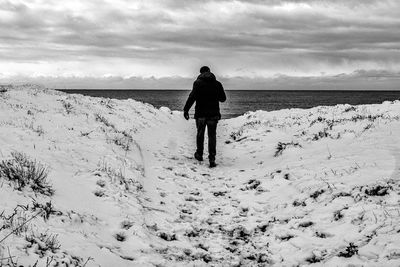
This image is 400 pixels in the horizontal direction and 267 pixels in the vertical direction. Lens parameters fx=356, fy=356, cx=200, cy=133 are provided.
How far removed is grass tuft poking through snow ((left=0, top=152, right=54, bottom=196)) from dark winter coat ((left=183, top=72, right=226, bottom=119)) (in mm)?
6108

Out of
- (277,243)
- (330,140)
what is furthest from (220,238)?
(330,140)

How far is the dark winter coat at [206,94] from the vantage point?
11.7m

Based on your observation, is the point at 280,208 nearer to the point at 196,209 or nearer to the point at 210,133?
the point at 196,209

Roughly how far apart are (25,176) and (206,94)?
270 inches

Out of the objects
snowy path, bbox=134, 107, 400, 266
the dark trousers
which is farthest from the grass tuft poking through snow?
the dark trousers

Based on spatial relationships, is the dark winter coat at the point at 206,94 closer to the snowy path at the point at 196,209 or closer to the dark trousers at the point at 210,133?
the dark trousers at the point at 210,133

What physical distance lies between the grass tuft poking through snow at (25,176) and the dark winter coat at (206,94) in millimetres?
6108

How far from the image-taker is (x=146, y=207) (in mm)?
7109

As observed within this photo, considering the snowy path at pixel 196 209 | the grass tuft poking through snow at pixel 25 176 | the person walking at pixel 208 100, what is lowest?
the snowy path at pixel 196 209

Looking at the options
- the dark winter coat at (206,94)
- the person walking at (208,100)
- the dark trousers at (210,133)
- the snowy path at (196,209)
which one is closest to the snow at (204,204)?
the snowy path at (196,209)

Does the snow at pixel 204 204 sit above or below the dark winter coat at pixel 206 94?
below

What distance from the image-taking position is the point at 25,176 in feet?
19.7

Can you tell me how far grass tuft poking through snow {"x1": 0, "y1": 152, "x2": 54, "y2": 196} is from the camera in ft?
19.1

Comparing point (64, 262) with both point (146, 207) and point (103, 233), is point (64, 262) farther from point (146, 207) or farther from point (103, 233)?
point (146, 207)
